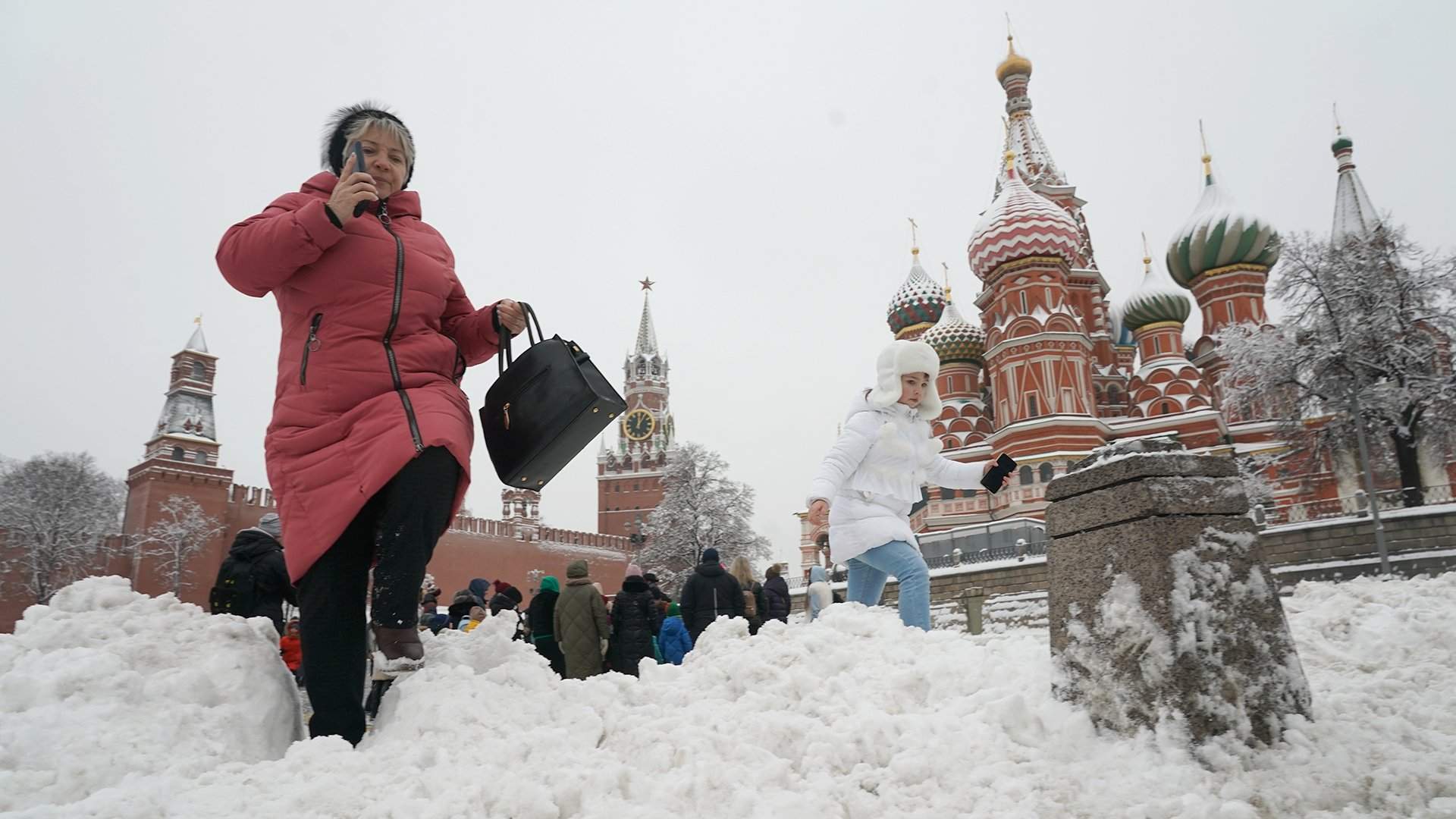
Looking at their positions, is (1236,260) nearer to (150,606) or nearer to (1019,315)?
(1019,315)

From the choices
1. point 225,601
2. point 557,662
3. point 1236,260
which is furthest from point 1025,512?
point 225,601

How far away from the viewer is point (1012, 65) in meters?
41.6

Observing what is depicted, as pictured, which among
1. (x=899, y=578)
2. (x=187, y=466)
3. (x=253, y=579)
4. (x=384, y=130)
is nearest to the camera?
(x=384, y=130)

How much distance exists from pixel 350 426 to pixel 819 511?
288cm

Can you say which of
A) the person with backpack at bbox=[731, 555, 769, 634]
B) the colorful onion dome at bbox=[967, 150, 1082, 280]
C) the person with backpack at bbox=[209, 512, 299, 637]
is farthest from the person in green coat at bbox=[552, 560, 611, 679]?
the colorful onion dome at bbox=[967, 150, 1082, 280]

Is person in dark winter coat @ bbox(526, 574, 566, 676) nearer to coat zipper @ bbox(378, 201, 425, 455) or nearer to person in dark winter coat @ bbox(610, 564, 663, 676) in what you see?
person in dark winter coat @ bbox(610, 564, 663, 676)

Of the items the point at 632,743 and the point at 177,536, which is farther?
the point at 177,536

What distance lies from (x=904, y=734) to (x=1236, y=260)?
1494 inches

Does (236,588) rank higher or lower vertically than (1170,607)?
higher

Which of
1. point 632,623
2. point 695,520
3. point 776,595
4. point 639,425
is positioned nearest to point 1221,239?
point 695,520

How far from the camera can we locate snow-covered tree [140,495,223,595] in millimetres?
35250

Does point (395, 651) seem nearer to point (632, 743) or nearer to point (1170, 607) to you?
point (632, 743)

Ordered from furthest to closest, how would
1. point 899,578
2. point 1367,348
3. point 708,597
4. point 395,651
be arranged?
point 1367,348
point 708,597
point 899,578
point 395,651

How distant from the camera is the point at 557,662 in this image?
8.06 m
